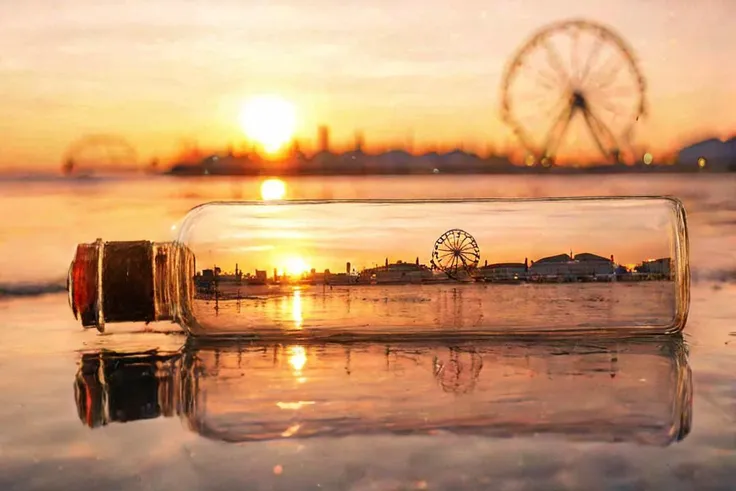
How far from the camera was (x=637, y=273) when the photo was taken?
1.30 meters

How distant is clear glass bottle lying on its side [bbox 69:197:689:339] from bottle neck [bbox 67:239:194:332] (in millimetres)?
46

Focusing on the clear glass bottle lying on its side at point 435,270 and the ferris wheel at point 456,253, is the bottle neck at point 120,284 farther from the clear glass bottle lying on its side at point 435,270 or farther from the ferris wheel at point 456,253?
the ferris wheel at point 456,253

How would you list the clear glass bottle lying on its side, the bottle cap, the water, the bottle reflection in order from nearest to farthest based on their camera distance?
the water, the bottle reflection, the bottle cap, the clear glass bottle lying on its side

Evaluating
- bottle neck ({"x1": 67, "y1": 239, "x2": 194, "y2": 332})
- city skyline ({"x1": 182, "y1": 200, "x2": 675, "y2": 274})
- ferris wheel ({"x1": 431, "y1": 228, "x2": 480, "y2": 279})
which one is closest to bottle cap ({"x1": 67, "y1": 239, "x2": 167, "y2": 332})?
bottle neck ({"x1": 67, "y1": 239, "x2": 194, "y2": 332})

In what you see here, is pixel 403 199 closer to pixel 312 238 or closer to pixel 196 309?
pixel 312 238

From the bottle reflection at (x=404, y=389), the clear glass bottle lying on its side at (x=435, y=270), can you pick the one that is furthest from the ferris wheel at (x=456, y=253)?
the bottle reflection at (x=404, y=389)

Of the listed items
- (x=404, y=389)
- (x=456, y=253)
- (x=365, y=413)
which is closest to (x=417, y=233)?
(x=456, y=253)

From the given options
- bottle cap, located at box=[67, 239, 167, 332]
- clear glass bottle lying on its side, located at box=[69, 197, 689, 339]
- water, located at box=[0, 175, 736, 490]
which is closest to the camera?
water, located at box=[0, 175, 736, 490]

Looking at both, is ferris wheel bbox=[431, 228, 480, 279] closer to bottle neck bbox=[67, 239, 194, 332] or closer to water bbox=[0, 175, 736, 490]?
water bbox=[0, 175, 736, 490]

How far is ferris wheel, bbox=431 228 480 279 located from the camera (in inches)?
51.5

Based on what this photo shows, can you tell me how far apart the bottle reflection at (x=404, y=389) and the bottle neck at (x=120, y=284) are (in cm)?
6

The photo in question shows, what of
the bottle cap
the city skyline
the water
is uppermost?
the city skyline

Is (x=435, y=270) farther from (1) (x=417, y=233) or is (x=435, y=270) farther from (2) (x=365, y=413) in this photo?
(2) (x=365, y=413)

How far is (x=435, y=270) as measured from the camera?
1312mm
